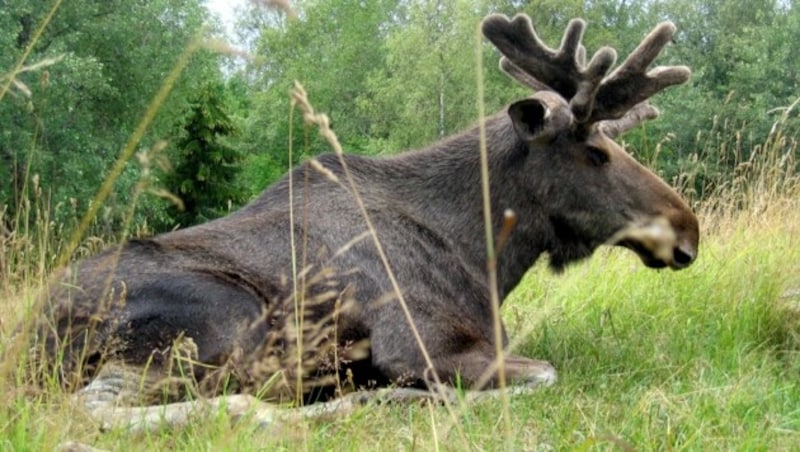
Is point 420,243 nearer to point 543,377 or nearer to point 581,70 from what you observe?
point 543,377

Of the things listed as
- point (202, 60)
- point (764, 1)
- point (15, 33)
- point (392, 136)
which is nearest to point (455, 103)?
point (392, 136)

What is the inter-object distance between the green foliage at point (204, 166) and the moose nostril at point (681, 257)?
93.0 ft

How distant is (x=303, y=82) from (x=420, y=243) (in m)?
45.6

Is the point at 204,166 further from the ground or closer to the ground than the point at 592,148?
further from the ground

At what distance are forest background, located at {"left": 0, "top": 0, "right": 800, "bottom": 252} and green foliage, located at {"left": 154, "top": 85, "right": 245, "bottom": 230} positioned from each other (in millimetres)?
73

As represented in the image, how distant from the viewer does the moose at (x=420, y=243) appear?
5492mm

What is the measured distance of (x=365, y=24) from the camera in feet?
190

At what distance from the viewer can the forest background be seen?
1136 inches

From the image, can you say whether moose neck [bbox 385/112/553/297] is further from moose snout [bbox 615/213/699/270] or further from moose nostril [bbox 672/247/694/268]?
moose nostril [bbox 672/247/694/268]

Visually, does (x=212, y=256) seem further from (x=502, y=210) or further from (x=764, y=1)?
(x=764, y=1)

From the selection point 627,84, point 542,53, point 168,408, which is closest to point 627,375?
point 627,84

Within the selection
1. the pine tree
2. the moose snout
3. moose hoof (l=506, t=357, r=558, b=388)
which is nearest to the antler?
the moose snout

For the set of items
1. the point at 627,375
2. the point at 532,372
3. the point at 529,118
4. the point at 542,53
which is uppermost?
the point at 542,53

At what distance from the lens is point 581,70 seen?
21.2 feet
